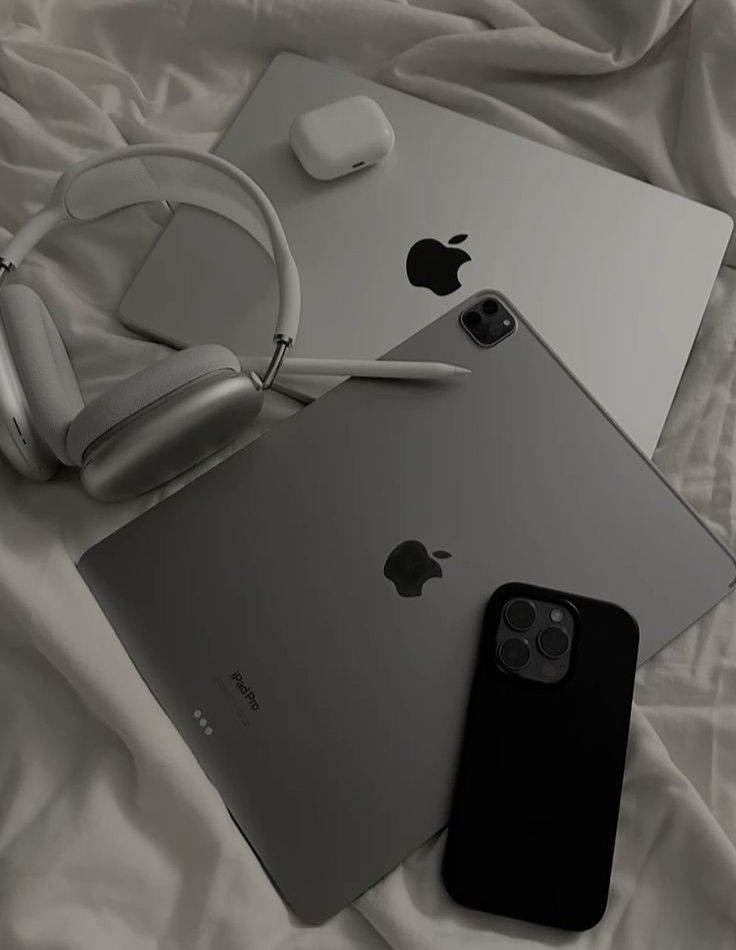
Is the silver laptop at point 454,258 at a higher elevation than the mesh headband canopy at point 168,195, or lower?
lower

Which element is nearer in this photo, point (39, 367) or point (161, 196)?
point (39, 367)

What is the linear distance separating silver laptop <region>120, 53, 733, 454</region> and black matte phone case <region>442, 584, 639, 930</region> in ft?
0.67

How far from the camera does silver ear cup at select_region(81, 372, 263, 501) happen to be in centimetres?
63

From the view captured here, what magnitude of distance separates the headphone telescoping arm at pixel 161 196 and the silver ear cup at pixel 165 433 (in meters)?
0.03

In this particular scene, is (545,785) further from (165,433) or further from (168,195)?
(168,195)

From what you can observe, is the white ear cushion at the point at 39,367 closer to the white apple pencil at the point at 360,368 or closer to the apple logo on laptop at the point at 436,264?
the white apple pencil at the point at 360,368

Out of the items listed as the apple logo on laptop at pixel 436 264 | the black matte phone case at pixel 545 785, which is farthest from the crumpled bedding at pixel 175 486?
the apple logo on laptop at pixel 436 264

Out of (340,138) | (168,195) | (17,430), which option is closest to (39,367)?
(17,430)

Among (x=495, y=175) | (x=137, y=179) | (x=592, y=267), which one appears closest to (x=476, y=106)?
(x=495, y=175)

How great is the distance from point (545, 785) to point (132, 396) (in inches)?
14.4

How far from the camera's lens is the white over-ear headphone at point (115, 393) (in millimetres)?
633

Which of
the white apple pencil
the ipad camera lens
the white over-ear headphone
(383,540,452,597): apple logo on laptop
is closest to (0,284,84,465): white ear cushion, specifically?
the white over-ear headphone

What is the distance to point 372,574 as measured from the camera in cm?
69

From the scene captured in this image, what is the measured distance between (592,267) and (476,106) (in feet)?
0.68
